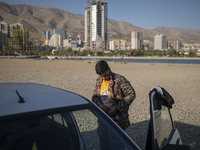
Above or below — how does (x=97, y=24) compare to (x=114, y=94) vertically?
above

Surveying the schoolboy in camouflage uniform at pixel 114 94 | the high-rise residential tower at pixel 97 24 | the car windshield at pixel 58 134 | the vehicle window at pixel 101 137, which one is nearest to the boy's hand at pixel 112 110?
the schoolboy in camouflage uniform at pixel 114 94

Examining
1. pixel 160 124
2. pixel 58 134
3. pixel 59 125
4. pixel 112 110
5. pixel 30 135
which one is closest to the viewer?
pixel 30 135

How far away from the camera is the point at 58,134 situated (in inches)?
77.0

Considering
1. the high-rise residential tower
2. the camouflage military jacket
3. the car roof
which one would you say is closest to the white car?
the car roof

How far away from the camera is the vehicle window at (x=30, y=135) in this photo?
5.18 feet

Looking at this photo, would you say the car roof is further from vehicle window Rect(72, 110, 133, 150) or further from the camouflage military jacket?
the camouflage military jacket

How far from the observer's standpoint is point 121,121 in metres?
3.01

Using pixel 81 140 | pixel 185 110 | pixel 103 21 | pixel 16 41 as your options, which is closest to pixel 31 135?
pixel 81 140

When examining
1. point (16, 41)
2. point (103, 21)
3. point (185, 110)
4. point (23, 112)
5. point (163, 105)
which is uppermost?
point (103, 21)

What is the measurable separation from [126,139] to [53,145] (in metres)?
0.58

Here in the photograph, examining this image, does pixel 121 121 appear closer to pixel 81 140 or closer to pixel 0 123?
pixel 81 140

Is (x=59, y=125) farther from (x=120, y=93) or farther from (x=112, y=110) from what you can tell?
(x=120, y=93)

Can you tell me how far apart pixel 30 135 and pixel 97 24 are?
619ft

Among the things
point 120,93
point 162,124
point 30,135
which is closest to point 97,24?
point 120,93
